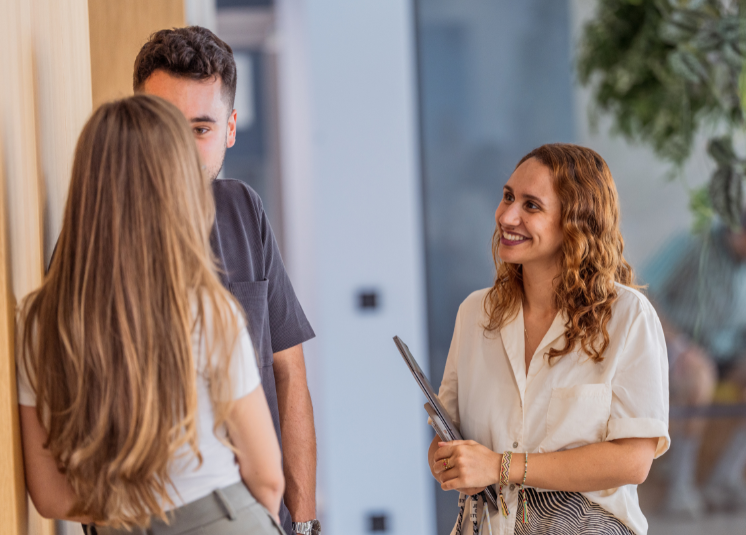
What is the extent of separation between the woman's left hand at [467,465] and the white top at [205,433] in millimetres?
588

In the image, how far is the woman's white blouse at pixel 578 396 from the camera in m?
1.40

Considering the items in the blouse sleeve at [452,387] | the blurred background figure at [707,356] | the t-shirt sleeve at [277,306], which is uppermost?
the t-shirt sleeve at [277,306]

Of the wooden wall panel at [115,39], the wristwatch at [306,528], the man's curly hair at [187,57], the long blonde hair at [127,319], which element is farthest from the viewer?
the wooden wall panel at [115,39]

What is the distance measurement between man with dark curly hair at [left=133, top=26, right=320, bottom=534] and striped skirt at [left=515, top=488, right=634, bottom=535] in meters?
0.46

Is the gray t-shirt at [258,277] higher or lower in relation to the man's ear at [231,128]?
lower

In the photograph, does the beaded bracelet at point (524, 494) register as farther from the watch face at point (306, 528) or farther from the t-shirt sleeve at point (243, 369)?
the t-shirt sleeve at point (243, 369)

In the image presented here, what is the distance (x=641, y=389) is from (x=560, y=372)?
17 cm

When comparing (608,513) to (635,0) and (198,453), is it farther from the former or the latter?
(635,0)

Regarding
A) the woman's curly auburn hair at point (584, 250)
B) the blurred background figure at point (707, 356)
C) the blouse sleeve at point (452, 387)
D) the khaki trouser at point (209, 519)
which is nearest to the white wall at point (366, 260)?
the blurred background figure at point (707, 356)

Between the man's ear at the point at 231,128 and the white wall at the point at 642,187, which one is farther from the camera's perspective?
the white wall at the point at 642,187

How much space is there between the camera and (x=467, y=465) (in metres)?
1.42

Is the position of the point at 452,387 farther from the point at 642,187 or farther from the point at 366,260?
the point at 642,187

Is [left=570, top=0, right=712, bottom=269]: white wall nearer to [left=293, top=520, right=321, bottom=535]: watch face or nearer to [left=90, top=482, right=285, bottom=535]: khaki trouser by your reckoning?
[left=293, top=520, right=321, bottom=535]: watch face

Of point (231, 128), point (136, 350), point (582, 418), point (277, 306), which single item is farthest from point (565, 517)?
point (231, 128)
